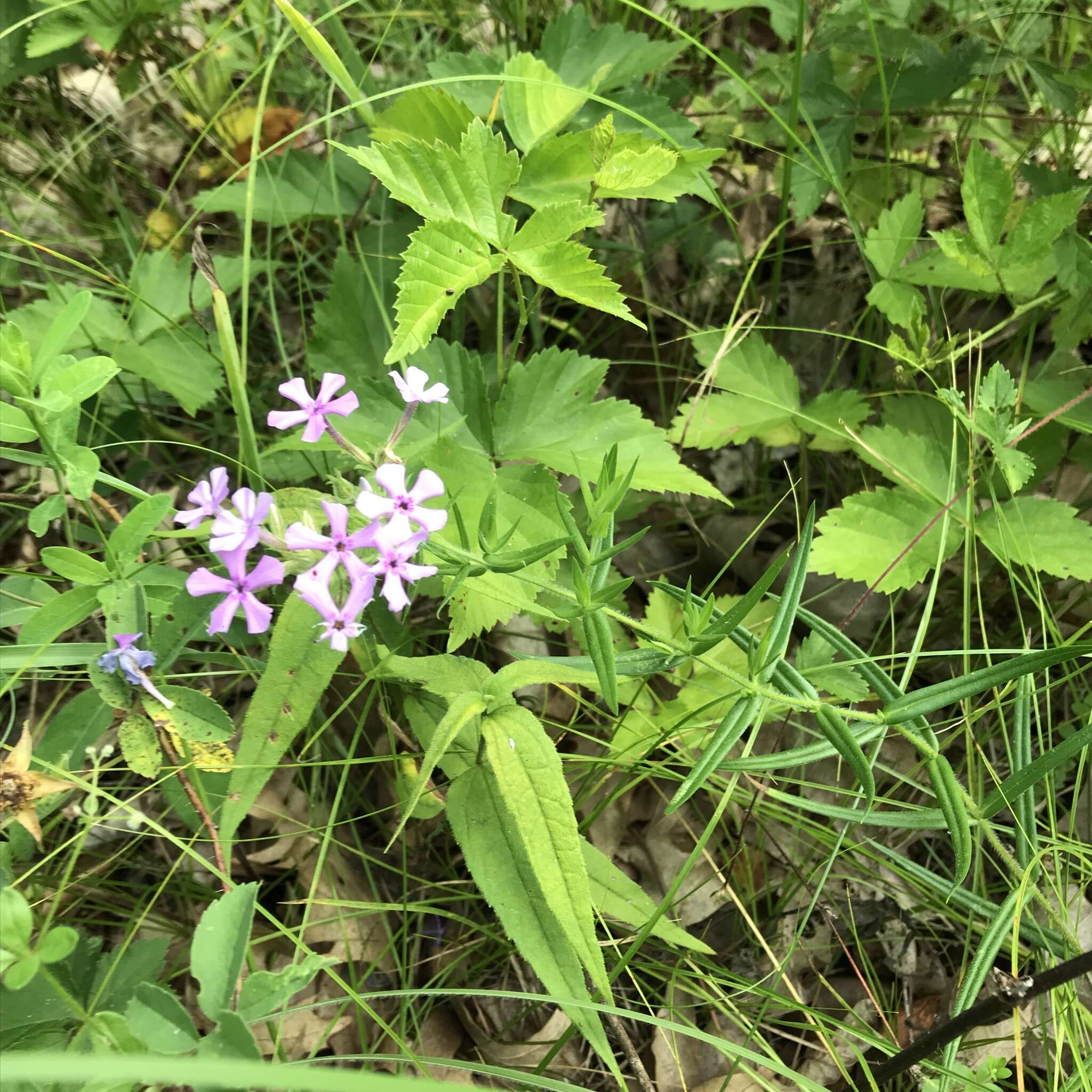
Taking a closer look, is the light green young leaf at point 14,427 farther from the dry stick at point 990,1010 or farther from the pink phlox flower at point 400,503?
the dry stick at point 990,1010

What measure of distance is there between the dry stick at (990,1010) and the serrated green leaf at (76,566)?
173cm

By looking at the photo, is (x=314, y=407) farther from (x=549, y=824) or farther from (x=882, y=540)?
(x=882, y=540)

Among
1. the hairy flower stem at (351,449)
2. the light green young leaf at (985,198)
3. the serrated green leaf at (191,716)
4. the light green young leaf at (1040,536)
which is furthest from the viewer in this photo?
the light green young leaf at (985,198)

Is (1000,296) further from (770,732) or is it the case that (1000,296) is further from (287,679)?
(287,679)

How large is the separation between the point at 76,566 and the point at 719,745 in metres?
1.20

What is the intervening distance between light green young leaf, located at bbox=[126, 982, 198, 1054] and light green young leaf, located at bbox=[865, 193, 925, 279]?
7.51ft

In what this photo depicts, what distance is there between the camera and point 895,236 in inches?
91.7

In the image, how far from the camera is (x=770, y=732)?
234cm

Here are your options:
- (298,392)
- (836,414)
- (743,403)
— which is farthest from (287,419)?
(836,414)

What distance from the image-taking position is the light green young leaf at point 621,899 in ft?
5.80

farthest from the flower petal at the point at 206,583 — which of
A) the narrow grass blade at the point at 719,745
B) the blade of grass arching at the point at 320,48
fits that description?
the blade of grass arching at the point at 320,48

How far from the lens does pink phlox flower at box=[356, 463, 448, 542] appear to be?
50.7 inches

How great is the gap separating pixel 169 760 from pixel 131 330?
137 cm

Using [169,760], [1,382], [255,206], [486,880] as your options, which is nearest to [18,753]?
[169,760]
